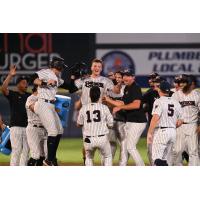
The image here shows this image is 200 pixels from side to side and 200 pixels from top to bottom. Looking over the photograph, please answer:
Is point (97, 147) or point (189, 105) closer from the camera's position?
point (97, 147)

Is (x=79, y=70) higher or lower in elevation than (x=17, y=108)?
higher

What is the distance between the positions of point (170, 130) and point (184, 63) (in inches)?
56.5

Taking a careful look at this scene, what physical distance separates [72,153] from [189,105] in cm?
175

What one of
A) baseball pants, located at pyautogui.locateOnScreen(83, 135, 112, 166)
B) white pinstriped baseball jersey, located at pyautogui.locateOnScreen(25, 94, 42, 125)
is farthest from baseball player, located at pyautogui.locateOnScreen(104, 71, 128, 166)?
white pinstriped baseball jersey, located at pyautogui.locateOnScreen(25, 94, 42, 125)

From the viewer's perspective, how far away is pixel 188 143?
8.37 m

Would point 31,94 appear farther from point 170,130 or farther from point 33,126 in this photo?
point 170,130

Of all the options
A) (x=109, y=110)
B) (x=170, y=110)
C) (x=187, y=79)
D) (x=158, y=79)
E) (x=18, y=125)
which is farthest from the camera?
(x=187, y=79)

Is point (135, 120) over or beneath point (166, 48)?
beneath

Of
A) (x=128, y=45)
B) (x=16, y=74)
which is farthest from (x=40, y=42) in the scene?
(x=128, y=45)

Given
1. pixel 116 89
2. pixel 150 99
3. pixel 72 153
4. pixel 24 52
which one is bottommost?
pixel 72 153

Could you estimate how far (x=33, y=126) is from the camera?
816cm

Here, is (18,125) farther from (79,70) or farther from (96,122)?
(96,122)

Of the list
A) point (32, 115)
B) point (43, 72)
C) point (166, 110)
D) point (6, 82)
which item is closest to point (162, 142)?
point (166, 110)

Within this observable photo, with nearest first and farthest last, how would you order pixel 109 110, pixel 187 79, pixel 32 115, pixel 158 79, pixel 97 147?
1. pixel 97 147
2. pixel 109 110
3. pixel 32 115
4. pixel 158 79
5. pixel 187 79
